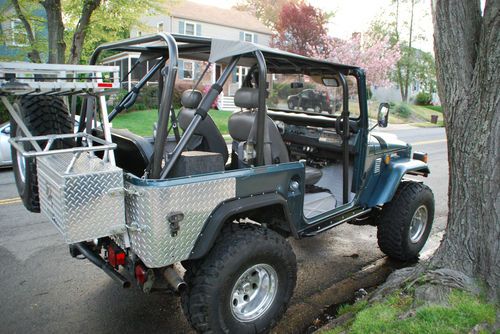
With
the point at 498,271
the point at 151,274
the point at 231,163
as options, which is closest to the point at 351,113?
the point at 231,163

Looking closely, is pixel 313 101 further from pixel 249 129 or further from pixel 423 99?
pixel 423 99

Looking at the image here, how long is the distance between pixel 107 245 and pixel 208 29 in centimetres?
2770

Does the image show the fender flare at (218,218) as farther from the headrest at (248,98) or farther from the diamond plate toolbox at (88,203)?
the headrest at (248,98)

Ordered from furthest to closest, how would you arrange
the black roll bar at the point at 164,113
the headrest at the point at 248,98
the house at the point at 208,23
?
the house at the point at 208,23
the headrest at the point at 248,98
the black roll bar at the point at 164,113

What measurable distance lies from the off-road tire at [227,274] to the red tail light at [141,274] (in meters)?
0.29

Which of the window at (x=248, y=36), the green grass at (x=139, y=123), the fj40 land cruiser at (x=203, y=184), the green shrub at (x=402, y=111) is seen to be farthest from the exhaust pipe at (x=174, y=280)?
the window at (x=248, y=36)

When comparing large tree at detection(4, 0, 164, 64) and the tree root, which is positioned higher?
large tree at detection(4, 0, 164, 64)

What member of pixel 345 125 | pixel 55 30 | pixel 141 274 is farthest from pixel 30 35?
pixel 141 274

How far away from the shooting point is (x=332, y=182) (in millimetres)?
4805

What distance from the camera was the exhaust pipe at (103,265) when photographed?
293cm

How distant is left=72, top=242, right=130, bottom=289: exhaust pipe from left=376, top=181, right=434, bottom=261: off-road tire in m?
2.89

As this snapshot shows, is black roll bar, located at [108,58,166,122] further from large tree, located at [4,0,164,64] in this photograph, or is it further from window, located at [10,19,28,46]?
window, located at [10,19,28,46]

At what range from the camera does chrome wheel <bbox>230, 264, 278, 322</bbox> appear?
123 inches

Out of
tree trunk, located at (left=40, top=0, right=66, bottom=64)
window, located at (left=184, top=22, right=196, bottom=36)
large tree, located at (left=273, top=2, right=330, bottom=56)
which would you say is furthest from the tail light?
large tree, located at (left=273, top=2, right=330, bottom=56)
